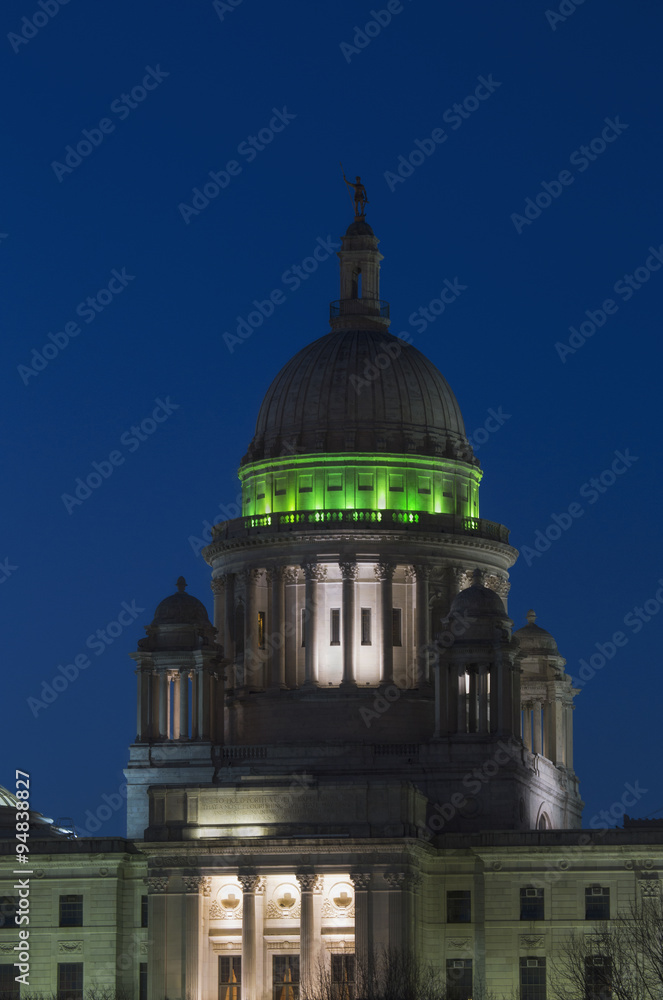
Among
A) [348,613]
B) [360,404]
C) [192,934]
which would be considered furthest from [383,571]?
[192,934]

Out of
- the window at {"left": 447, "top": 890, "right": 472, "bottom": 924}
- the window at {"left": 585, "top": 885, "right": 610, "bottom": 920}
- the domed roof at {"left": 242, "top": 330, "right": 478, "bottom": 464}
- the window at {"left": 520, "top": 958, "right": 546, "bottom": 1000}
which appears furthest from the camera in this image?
the domed roof at {"left": 242, "top": 330, "right": 478, "bottom": 464}

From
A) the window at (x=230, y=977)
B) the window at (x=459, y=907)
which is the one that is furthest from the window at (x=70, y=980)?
the window at (x=459, y=907)

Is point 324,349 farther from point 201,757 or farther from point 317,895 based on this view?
point 317,895

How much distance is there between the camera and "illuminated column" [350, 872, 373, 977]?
12988 cm

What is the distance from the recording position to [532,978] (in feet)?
433

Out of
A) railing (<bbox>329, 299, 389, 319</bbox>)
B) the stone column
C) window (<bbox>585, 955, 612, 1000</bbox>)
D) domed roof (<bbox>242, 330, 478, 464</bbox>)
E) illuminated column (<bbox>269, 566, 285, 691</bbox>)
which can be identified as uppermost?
railing (<bbox>329, 299, 389, 319</bbox>)

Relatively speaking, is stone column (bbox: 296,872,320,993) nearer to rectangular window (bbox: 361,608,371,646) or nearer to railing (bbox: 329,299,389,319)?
rectangular window (bbox: 361,608,371,646)

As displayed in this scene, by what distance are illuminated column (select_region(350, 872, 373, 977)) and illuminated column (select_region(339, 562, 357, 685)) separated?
22650mm

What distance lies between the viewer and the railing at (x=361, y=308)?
162750 millimetres

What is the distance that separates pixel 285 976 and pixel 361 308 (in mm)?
47127

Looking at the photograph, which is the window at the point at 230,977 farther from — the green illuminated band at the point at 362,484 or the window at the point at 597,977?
the green illuminated band at the point at 362,484

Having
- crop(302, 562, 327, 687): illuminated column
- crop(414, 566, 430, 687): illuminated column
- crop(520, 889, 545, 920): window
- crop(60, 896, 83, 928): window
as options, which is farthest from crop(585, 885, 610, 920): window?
crop(60, 896, 83, 928): window

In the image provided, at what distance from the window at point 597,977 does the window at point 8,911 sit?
1207 inches

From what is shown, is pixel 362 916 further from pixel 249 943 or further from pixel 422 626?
pixel 422 626
